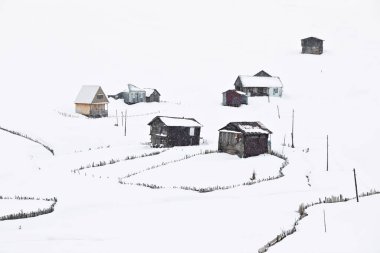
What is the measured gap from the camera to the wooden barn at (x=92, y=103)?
58.2 m

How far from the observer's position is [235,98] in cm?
6009

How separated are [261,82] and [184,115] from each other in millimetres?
16104

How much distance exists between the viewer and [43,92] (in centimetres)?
7194

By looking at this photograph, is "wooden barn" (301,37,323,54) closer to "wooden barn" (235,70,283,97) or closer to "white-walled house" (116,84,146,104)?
"wooden barn" (235,70,283,97)

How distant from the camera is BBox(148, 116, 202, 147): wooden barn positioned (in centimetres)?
4106

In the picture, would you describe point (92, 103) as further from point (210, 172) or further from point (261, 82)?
point (210, 172)

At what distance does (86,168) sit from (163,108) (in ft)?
101

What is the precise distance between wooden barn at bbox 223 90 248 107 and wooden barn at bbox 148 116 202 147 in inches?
719

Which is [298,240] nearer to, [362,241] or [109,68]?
[362,241]

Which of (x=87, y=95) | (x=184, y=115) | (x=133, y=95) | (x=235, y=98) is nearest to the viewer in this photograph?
(x=184, y=115)

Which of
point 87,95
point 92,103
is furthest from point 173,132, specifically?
point 87,95

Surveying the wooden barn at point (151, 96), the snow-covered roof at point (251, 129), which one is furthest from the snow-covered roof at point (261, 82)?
A: the snow-covered roof at point (251, 129)

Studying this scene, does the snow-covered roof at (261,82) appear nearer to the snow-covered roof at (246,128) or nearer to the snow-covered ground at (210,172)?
the snow-covered roof at (246,128)

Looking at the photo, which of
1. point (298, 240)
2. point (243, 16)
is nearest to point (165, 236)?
point (298, 240)
